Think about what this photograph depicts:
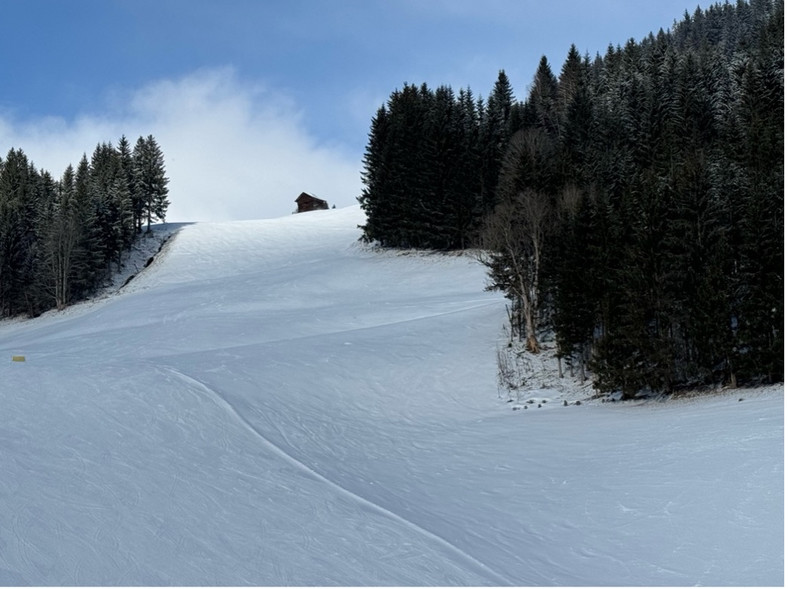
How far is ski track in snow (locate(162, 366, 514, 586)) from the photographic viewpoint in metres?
8.48

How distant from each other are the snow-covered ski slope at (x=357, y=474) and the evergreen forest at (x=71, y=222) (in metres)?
33.6

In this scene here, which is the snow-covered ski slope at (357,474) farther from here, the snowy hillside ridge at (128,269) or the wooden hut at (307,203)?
the wooden hut at (307,203)

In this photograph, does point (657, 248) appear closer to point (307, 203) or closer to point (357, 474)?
point (357, 474)

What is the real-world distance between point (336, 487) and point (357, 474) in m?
1.34

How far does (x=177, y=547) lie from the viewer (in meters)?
8.34

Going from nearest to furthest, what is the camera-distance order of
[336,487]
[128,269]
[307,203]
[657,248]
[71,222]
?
1. [336,487]
2. [657,248]
3. [71,222]
4. [128,269]
5. [307,203]

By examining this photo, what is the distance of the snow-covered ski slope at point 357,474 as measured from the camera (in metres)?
8.19

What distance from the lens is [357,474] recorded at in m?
13.3

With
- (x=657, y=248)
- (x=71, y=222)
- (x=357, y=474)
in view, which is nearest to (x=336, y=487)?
(x=357, y=474)

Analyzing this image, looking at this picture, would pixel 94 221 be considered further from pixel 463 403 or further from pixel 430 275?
pixel 463 403

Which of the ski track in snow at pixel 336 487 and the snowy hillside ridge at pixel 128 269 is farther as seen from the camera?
the snowy hillside ridge at pixel 128 269

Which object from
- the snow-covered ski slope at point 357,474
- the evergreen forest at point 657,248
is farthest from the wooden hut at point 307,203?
the snow-covered ski slope at point 357,474

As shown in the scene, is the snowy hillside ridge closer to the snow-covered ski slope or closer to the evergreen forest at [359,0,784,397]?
the snow-covered ski slope

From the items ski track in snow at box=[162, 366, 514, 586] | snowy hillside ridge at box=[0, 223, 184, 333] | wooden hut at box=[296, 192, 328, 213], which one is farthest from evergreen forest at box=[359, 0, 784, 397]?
wooden hut at box=[296, 192, 328, 213]
